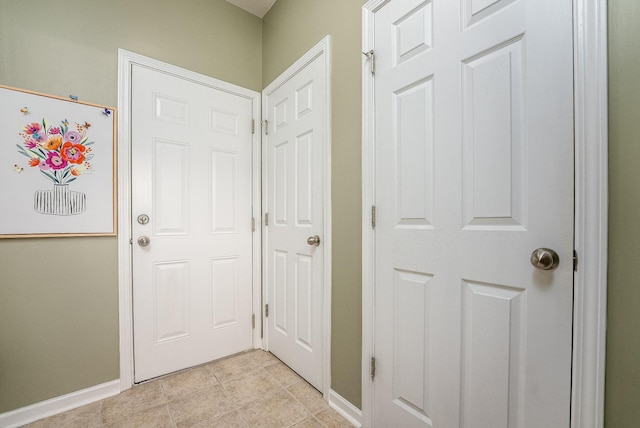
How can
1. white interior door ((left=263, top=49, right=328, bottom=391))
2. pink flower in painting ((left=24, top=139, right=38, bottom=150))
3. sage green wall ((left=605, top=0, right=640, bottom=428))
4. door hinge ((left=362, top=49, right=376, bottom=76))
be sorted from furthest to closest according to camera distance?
white interior door ((left=263, top=49, right=328, bottom=391)) → pink flower in painting ((left=24, top=139, right=38, bottom=150)) → door hinge ((left=362, top=49, right=376, bottom=76)) → sage green wall ((left=605, top=0, right=640, bottom=428))

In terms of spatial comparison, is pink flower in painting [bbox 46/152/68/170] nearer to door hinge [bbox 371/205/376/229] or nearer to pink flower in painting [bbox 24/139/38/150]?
pink flower in painting [bbox 24/139/38/150]

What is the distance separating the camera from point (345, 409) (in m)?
1.47

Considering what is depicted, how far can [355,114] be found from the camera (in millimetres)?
1438

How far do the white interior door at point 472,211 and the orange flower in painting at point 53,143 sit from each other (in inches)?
68.1

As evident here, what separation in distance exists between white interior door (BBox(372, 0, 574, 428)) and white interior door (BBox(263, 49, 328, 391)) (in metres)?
0.45

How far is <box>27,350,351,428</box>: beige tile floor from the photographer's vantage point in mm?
1425

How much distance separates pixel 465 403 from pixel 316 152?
1.38 metres

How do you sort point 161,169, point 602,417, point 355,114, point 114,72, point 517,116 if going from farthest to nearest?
point 161,169
point 114,72
point 355,114
point 517,116
point 602,417

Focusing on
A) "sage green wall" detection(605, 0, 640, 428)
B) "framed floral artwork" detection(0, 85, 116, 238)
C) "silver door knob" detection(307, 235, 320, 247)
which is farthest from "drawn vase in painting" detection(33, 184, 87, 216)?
"sage green wall" detection(605, 0, 640, 428)

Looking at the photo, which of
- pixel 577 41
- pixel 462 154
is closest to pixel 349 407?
pixel 462 154

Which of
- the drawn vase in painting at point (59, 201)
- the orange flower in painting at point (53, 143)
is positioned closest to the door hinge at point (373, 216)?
the drawn vase in painting at point (59, 201)

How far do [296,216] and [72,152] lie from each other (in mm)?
1328

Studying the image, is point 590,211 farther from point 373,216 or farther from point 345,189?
point 345,189

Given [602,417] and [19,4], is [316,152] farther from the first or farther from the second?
[19,4]
